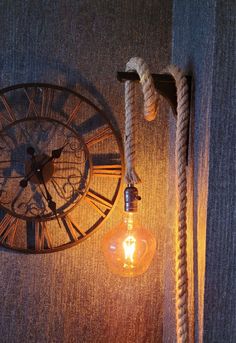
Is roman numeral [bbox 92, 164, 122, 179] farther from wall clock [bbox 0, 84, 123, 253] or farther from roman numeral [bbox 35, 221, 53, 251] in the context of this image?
roman numeral [bbox 35, 221, 53, 251]

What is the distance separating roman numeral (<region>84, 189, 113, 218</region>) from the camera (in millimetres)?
1085

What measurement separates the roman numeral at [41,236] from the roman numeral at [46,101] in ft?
1.01

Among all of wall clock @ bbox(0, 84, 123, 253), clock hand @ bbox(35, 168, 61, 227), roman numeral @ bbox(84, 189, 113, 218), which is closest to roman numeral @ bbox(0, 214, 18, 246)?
wall clock @ bbox(0, 84, 123, 253)

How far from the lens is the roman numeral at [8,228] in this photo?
1.05 metres

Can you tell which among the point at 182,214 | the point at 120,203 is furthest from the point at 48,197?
the point at 182,214

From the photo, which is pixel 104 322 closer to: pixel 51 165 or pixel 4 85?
pixel 51 165

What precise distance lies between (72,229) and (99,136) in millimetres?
273

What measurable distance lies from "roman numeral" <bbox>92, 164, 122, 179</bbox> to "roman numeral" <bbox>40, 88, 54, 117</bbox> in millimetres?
205

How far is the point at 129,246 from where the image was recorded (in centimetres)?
93

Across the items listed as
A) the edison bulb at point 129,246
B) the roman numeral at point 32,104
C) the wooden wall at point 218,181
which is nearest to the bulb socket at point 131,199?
the edison bulb at point 129,246

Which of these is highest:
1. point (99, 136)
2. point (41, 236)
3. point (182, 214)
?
point (99, 136)

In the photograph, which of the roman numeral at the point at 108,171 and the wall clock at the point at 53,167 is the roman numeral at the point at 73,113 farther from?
the roman numeral at the point at 108,171

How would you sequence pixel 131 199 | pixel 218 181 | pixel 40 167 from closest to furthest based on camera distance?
pixel 218 181, pixel 131 199, pixel 40 167

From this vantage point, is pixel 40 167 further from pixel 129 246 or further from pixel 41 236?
pixel 129 246
